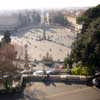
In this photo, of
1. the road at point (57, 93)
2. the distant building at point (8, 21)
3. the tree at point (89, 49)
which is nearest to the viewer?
the road at point (57, 93)

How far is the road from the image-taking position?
5.50 meters

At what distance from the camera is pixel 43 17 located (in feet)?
95.5

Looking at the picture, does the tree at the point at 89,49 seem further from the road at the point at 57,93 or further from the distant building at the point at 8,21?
the distant building at the point at 8,21

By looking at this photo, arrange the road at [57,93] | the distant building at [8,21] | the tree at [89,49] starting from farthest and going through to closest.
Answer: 1. the distant building at [8,21]
2. the tree at [89,49]
3. the road at [57,93]

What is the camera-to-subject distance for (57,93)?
18.8 feet

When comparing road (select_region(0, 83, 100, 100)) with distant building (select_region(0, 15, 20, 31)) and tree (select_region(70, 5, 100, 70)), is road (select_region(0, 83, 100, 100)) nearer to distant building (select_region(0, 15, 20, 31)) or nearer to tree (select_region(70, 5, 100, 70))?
tree (select_region(70, 5, 100, 70))

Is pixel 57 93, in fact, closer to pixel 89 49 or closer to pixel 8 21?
pixel 89 49

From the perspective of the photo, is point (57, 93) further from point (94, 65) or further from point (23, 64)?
point (23, 64)

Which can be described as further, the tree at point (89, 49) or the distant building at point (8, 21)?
the distant building at point (8, 21)

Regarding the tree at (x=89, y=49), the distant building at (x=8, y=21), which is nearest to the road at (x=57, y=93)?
the tree at (x=89, y=49)

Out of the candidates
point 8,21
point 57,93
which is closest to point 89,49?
point 57,93

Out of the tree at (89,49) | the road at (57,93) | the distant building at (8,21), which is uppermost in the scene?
the tree at (89,49)

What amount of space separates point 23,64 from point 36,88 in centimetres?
414

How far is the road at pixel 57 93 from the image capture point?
5.50 metres
